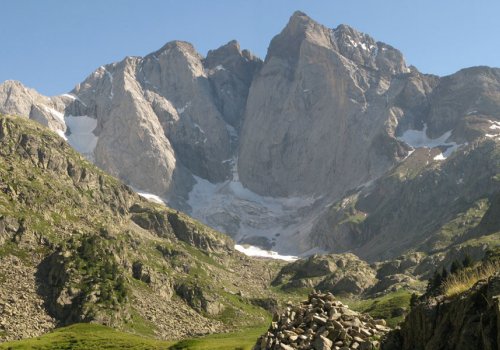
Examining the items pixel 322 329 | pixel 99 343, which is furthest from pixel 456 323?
pixel 99 343

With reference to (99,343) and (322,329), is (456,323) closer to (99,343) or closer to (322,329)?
(322,329)

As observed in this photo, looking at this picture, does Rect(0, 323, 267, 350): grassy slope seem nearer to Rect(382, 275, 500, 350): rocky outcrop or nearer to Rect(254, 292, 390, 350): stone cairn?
Rect(254, 292, 390, 350): stone cairn

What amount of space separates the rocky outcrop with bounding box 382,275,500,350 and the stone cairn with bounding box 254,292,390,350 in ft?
12.3

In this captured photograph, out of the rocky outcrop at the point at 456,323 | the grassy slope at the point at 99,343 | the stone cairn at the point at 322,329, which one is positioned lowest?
the grassy slope at the point at 99,343

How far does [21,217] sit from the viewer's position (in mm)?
191250

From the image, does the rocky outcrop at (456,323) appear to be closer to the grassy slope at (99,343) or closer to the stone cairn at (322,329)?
the stone cairn at (322,329)

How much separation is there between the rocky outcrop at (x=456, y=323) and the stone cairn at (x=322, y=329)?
3749 millimetres

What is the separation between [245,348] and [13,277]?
93.3m

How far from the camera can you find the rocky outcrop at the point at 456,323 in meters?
26.8

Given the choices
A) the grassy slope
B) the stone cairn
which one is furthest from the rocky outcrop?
the grassy slope

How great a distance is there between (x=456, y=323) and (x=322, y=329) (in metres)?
12.2

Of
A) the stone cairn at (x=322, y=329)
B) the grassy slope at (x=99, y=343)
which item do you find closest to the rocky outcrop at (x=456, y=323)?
the stone cairn at (x=322, y=329)

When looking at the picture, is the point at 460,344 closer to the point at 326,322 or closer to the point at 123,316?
the point at 326,322

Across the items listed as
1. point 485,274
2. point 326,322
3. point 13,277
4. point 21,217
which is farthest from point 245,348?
point 21,217
